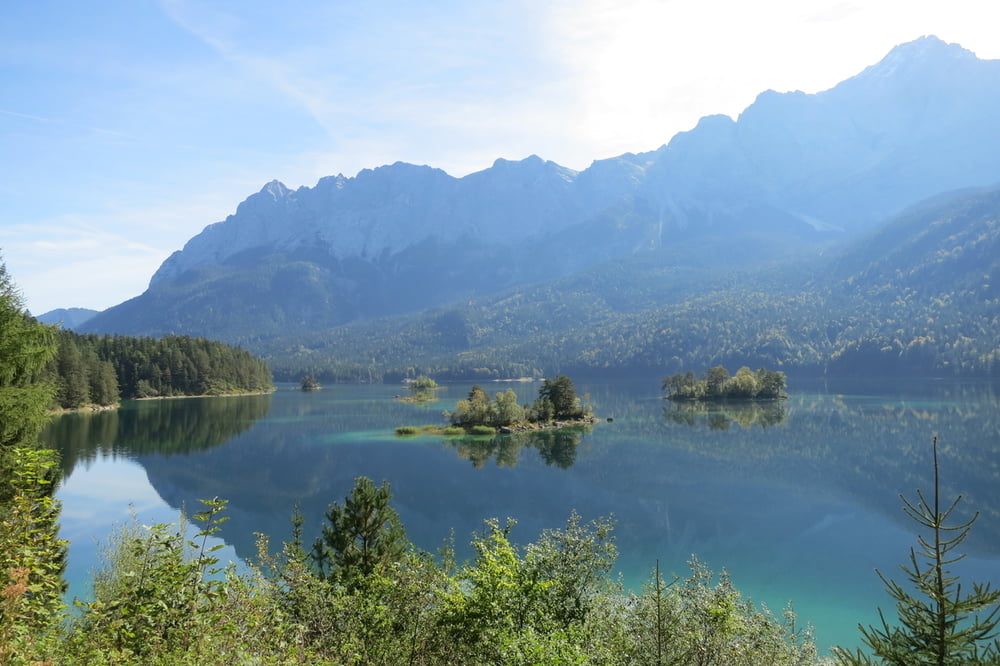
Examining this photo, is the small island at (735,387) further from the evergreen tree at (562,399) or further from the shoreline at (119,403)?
the shoreline at (119,403)

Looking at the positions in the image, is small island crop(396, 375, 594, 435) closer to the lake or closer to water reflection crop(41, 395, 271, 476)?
the lake

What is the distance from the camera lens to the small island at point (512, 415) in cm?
8425

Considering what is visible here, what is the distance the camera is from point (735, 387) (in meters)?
124

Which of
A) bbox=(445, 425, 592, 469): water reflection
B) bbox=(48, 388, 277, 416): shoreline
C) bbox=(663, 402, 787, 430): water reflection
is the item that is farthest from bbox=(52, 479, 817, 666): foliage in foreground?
bbox=(663, 402, 787, 430): water reflection

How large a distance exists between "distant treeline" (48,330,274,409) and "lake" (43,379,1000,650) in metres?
7.90

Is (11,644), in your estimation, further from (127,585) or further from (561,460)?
(561,460)

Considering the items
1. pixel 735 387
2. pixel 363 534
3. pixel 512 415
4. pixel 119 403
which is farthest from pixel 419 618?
pixel 119 403

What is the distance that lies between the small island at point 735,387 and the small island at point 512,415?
136ft

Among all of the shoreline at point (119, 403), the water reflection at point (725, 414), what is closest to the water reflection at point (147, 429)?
the shoreline at point (119, 403)

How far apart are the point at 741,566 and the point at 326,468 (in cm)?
4041

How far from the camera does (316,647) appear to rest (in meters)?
11.0

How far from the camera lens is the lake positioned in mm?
31391

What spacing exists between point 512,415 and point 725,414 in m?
38.7

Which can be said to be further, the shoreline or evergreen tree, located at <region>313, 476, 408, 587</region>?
the shoreline
